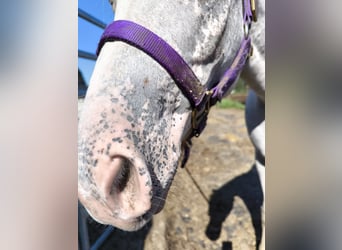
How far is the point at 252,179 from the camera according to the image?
2053 millimetres

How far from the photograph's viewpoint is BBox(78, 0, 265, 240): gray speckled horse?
0.48 meters

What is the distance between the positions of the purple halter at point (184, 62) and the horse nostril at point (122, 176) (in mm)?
164

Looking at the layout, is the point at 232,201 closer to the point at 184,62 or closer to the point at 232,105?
the point at 184,62

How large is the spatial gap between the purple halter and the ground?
334mm

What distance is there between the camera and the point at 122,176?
1.66 feet

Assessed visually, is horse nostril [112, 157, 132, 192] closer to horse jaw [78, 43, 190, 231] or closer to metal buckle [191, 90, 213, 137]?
horse jaw [78, 43, 190, 231]
